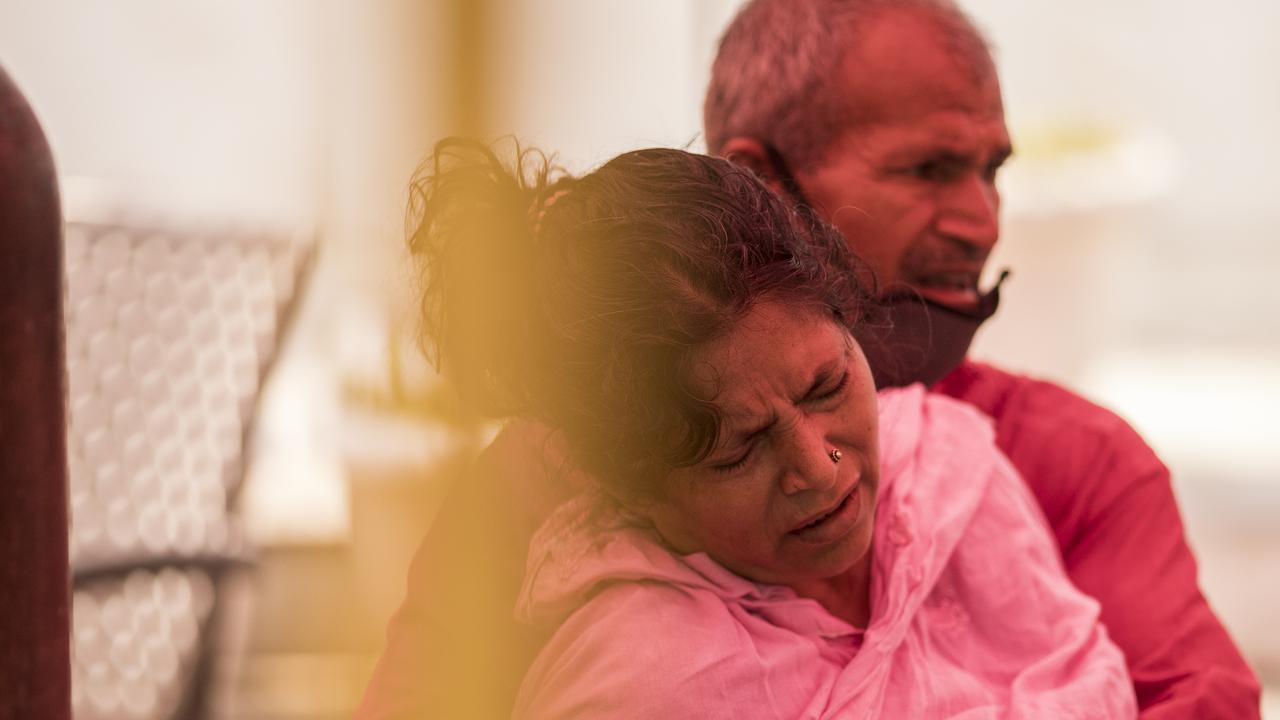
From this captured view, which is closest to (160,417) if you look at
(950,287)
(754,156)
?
(754,156)

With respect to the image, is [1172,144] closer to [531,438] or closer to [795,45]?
[795,45]

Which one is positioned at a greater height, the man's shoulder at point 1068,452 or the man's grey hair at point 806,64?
the man's grey hair at point 806,64

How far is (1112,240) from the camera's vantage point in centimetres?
290

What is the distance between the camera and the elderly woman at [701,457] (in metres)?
0.71

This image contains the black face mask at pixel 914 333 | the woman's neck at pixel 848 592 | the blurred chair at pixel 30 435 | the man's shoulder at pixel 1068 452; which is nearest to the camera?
the blurred chair at pixel 30 435

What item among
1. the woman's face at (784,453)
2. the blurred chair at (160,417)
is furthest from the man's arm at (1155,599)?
the blurred chair at (160,417)

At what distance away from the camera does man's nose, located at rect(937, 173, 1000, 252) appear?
99 cm

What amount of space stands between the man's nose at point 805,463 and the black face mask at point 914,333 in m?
0.22

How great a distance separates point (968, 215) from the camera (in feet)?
3.27

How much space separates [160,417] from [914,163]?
1.22 meters

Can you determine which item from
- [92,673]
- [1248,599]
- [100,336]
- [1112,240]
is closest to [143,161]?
[100,336]

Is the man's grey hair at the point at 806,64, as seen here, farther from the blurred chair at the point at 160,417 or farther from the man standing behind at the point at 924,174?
the blurred chair at the point at 160,417

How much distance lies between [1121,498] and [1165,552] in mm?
60

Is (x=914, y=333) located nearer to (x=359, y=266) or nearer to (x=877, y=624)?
(x=877, y=624)
